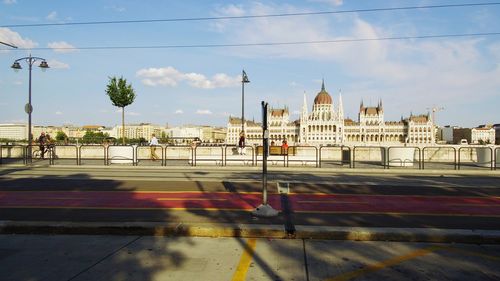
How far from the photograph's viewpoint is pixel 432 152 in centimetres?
2991

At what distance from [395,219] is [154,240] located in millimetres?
4649

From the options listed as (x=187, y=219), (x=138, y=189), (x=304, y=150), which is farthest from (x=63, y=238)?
(x=304, y=150)

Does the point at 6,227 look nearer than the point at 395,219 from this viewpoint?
Yes

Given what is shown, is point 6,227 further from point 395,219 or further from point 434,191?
point 434,191

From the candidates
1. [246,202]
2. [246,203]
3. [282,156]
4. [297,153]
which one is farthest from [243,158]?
[246,203]

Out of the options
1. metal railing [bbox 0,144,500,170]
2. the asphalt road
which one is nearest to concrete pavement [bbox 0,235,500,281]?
the asphalt road

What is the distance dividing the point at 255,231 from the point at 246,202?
10.9ft

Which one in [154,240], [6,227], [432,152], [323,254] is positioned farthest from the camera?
[432,152]

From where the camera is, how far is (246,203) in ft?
33.9

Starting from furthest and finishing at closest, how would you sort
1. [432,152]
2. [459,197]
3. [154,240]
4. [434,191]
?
[432,152] < [434,191] < [459,197] < [154,240]

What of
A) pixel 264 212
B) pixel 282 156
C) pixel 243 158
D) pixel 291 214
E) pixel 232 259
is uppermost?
pixel 282 156

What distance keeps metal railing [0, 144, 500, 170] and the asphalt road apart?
9.36 m

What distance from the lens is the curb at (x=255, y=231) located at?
690 cm

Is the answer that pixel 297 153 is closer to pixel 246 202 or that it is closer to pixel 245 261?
A: pixel 246 202
